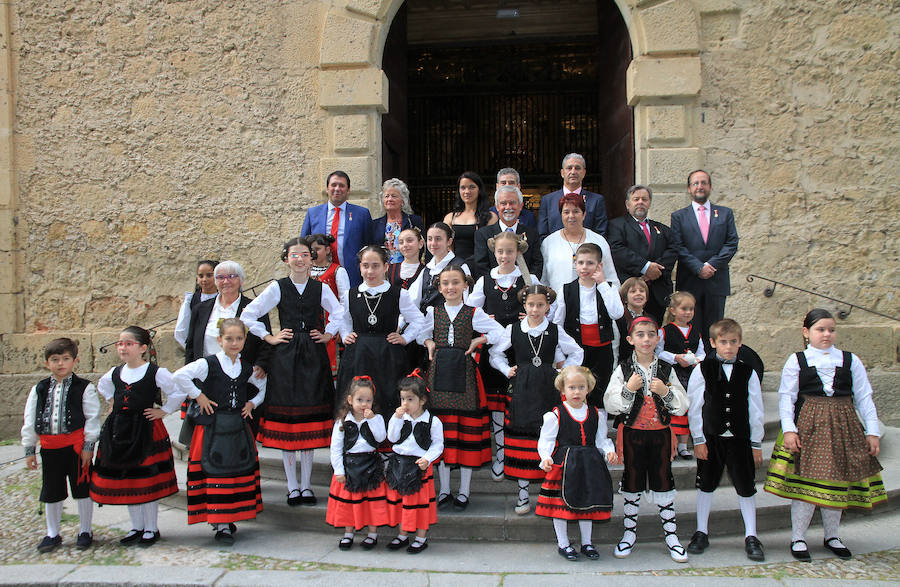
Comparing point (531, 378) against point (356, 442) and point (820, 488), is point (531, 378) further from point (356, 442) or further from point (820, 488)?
point (820, 488)

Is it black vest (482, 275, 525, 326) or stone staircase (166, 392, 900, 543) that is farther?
black vest (482, 275, 525, 326)

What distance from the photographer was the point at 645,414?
11.5ft

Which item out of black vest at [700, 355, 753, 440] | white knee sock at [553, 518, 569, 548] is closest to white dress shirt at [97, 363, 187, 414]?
white knee sock at [553, 518, 569, 548]

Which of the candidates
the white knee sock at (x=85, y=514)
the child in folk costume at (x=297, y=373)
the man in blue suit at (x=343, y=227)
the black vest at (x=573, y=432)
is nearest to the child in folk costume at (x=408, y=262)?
the child in folk costume at (x=297, y=373)

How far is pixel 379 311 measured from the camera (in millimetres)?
4070

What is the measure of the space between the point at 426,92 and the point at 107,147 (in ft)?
16.7

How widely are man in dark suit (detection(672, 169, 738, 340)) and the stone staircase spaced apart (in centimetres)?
110

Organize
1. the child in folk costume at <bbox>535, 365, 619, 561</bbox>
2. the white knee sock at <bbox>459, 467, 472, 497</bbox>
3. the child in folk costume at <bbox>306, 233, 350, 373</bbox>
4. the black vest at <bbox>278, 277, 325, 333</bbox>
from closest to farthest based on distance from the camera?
the child in folk costume at <bbox>535, 365, 619, 561</bbox>
the white knee sock at <bbox>459, 467, 472, 497</bbox>
the black vest at <bbox>278, 277, 325, 333</bbox>
the child in folk costume at <bbox>306, 233, 350, 373</bbox>

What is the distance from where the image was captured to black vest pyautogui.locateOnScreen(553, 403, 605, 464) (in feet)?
11.3

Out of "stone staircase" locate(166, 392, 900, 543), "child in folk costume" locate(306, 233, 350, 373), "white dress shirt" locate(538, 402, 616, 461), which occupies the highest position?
"child in folk costume" locate(306, 233, 350, 373)

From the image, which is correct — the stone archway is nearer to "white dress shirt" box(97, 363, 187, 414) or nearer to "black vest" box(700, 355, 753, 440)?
"black vest" box(700, 355, 753, 440)

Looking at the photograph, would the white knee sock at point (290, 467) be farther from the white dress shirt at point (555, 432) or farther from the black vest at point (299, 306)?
the white dress shirt at point (555, 432)

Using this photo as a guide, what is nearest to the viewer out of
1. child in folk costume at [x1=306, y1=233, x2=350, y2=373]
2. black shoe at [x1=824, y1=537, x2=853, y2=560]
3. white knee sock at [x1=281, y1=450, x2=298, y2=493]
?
black shoe at [x1=824, y1=537, x2=853, y2=560]

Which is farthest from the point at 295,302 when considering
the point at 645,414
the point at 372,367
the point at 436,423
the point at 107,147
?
the point at 107,147
